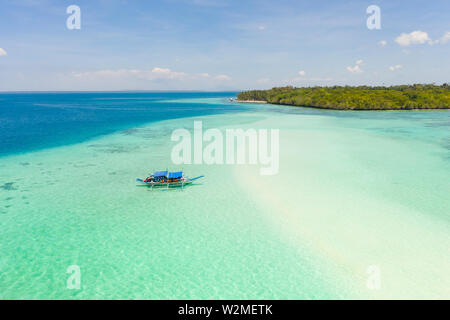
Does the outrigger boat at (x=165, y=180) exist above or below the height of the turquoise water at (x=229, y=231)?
above

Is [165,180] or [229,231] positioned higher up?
[165,180]

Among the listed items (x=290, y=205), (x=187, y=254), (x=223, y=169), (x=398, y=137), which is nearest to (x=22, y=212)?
(x=187, y=254)

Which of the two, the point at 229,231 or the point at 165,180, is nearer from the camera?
the point at 229,231

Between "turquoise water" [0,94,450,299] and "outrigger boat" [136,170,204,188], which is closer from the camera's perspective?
"turquoise water" [0,94,450,299]

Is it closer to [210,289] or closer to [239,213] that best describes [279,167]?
[239,213]

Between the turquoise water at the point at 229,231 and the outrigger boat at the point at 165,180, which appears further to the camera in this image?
the outrigger boat at the point at 165,180

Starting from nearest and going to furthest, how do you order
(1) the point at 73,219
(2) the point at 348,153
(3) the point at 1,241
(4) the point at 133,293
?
(4) the point at 133,293 < (3) the point at 1,241 < (1) the point at 73,219 < (2) the point at 348,153

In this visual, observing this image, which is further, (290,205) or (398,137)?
(398,137)
